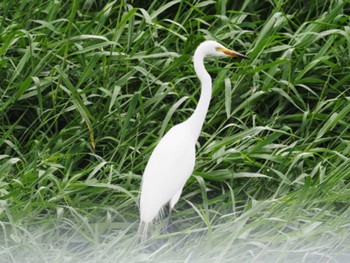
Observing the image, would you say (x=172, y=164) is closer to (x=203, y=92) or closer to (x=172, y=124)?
(x=203, y=92)

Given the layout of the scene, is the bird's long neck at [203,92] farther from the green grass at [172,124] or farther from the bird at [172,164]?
the green grass at [172,124]

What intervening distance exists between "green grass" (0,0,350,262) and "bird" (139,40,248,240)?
0.34 ft

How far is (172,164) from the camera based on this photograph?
3494mm

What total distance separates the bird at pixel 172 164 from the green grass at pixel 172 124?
10 centimetres

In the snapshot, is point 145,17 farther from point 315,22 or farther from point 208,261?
point 208,261

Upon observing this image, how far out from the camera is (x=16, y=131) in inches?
167

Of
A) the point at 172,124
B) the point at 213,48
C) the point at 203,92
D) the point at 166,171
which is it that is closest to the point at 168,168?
the point at 166,171

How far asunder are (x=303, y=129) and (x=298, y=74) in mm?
253

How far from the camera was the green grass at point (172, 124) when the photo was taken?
140 inches

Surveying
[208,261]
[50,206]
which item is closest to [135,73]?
[50,206]

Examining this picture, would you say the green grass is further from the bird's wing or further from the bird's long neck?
the bird's long neck

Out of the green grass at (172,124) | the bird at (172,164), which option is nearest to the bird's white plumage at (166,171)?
the bird at (172,164)

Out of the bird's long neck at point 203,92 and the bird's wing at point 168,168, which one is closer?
the bird's wing at point 168,168

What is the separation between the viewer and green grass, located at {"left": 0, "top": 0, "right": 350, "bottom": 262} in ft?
11.7
